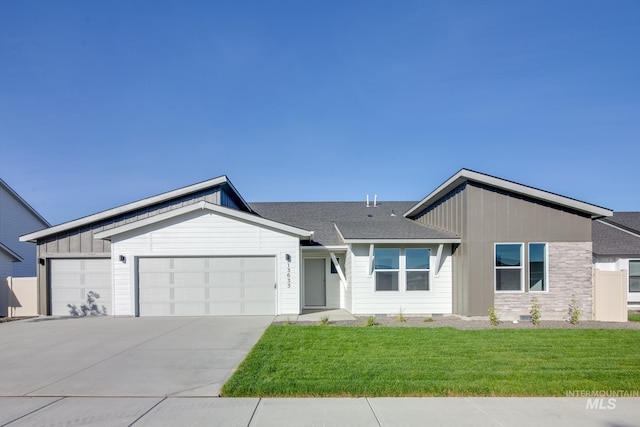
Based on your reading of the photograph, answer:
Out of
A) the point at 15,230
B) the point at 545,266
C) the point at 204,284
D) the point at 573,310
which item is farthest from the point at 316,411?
the point at 15,230

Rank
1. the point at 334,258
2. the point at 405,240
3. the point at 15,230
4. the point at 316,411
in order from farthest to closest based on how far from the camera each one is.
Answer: the point at 15,230 < the point at 334,258 < the point at 405,240 < the point at 316,411

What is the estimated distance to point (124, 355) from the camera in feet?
27.7

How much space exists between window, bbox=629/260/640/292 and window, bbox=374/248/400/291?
34.8ft

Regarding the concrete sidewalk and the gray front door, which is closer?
the concrete sidewalk

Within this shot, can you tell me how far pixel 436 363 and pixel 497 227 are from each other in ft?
23.8

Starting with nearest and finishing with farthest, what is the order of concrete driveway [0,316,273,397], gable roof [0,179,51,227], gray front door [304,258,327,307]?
concrete driveway [0,316,273,397]
gray front door [304,258,327,307]
gable roof [0,179,51,227]

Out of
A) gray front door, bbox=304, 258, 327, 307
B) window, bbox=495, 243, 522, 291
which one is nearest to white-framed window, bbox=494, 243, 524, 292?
window, bbox=495, 243, 522, 291

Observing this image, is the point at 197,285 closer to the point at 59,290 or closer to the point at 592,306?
the point at 59,290

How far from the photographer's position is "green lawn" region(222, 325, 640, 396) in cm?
607

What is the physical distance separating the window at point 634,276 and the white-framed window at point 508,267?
24.5 ft

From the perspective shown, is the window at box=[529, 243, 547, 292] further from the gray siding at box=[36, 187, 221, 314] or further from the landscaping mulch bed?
the gray siding at box=[36, 187, 221, 314]

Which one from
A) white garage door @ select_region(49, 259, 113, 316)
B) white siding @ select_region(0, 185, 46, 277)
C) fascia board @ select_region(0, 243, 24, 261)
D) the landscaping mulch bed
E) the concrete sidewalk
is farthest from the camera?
white siding @ select_region(0, 185, 46, 277)

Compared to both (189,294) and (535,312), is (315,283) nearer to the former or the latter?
(189,294)

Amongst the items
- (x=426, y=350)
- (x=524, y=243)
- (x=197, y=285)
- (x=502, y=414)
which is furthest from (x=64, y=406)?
(x=524, y=243)
